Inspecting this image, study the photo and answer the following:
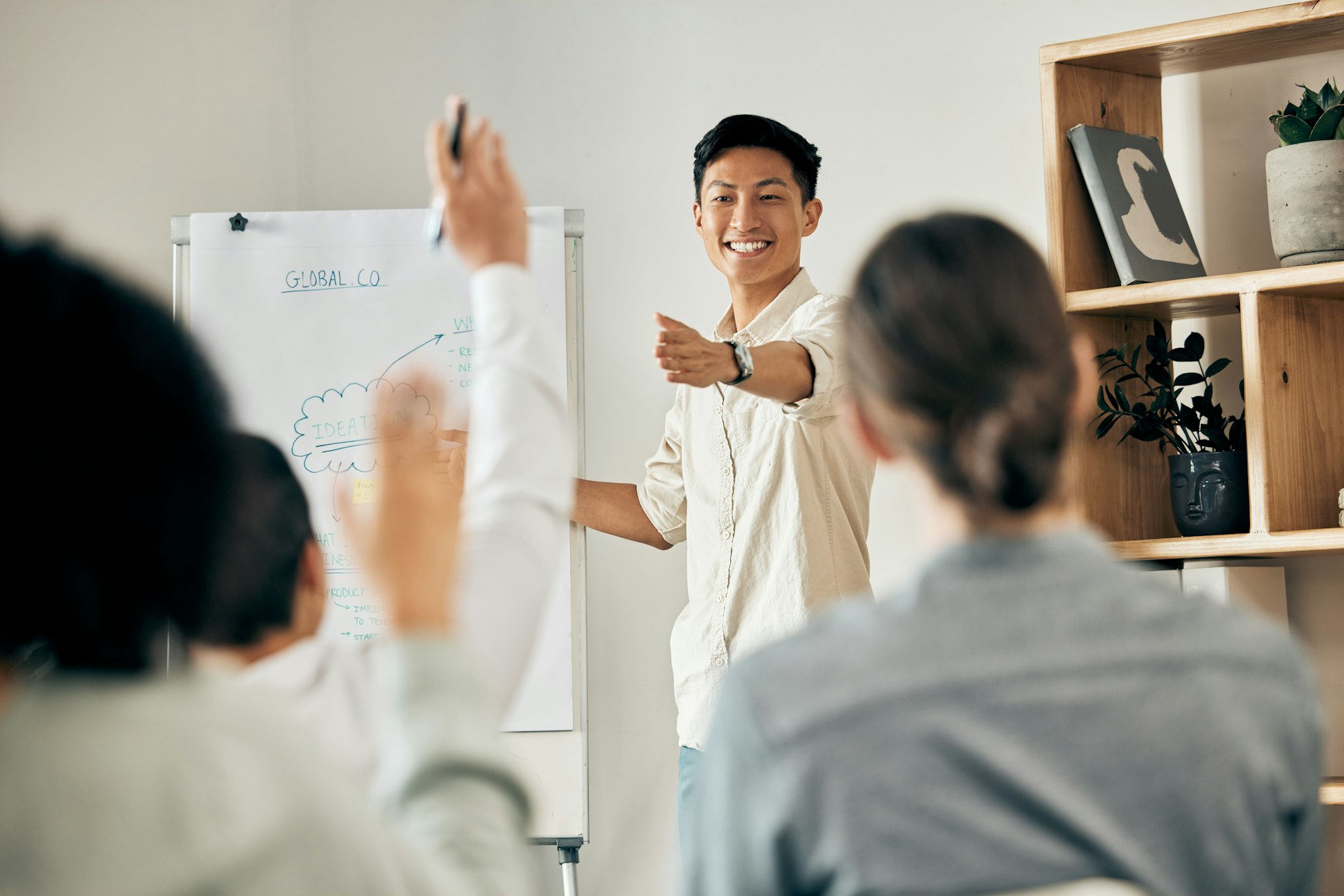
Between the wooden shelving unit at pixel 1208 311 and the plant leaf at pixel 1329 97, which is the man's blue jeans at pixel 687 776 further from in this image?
the plant leaf at pixel 1329 97

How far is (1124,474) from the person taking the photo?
220 centimetres

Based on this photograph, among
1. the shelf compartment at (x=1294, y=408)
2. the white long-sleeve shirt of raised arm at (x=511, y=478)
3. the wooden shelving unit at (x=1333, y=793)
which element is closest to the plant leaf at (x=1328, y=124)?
the shelf compartment at (x=1294, y=408)

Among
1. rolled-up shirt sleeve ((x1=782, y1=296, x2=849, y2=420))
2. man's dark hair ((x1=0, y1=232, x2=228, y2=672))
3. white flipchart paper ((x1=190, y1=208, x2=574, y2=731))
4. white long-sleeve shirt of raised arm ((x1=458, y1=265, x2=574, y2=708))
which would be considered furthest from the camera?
white flipchart paper ((x1=190, y1=208, x2=574, y2=731))

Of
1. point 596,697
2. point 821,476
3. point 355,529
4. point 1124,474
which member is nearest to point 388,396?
point 355,529

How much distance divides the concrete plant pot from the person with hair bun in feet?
4.96

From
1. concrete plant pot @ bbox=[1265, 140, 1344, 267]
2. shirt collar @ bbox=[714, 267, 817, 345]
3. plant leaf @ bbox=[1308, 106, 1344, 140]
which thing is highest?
plant leaf @ bbox=[1308, 106, 1344, 140]

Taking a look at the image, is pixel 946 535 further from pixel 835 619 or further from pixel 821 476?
pixel 821 476

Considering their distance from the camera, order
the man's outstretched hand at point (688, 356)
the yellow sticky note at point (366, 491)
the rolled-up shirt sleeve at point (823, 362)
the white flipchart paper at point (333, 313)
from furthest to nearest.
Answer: the white flipchart paper at point (333, 313) → the yellow sticky note at point (366, 491) → the rolled-up shirt sleeve at point (823, 362) → the man's outstretched hand at point (688, 356)

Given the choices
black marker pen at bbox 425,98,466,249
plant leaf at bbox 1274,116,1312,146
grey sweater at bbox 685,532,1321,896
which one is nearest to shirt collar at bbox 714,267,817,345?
plant leaf at bbox 1274,116,1312,146

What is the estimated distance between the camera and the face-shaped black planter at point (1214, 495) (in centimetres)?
202

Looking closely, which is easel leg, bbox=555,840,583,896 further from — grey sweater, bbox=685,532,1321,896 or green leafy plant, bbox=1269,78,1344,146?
green leafy plant, bbox=1269,78,1344,146

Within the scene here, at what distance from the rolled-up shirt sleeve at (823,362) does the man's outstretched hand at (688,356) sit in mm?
219

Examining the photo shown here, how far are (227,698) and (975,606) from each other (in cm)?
41

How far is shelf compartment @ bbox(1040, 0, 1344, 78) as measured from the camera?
198 cm
